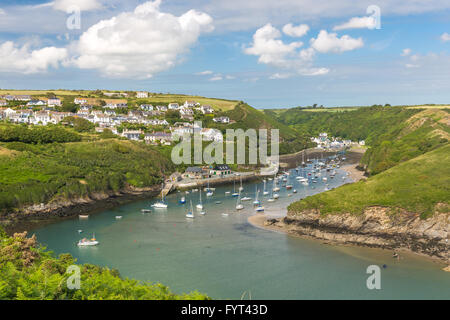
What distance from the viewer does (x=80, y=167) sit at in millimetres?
66312

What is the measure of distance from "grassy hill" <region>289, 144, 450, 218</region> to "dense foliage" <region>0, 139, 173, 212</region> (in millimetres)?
33858

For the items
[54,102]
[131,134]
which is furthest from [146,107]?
[131,134]

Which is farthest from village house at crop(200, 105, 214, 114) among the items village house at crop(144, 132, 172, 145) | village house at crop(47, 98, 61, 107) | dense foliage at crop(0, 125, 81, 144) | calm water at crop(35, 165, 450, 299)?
calm water at crop(35, 165, 450, 299)

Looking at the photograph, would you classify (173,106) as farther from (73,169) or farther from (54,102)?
(73,169)

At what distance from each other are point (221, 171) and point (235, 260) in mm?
50417

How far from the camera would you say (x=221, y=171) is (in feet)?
287

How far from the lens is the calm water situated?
104 ft

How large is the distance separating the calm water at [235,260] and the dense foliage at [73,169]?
7.56 m

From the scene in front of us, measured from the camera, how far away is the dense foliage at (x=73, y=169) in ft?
179

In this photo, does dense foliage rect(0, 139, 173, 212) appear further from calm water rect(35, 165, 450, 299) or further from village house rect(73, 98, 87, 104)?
village house rect(73, 98, 87, 104)

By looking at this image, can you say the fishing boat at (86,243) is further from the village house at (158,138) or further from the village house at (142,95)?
the village house at (142,95)
